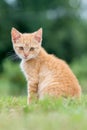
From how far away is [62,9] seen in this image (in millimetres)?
35500

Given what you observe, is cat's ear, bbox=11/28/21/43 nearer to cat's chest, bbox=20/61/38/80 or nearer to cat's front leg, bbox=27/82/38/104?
cat's chest, bbox=20/61/38/80

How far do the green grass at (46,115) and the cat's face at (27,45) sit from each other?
Result: 84cm

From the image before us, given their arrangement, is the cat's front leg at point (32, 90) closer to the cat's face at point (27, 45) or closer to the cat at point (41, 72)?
the cat at point (41, 72)

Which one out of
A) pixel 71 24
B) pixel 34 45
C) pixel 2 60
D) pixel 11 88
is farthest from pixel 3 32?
pixel 34 45

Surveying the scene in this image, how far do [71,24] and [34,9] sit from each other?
218 centimetres

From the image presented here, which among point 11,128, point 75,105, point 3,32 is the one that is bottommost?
point 11,128

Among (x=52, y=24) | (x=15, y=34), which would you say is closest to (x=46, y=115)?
(x=15, y=34)

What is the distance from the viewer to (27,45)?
1068 cm

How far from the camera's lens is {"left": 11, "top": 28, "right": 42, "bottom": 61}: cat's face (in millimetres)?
10672

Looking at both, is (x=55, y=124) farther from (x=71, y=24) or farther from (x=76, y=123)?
(x=71, y=24)

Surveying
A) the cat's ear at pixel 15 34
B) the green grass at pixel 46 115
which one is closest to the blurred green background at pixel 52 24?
the cat's ear at pixel 15 34

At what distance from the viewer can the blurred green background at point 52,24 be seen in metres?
32.4

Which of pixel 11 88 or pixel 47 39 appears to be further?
pixel 47 39

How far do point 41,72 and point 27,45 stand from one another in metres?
0.53
